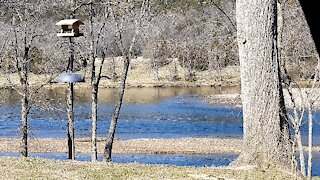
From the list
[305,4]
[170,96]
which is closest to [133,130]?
[170,96]

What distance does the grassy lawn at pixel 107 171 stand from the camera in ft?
22.2

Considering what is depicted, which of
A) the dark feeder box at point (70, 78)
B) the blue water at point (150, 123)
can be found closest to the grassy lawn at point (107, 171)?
the dark feeder box at point (70, 78)

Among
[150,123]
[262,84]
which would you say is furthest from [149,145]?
[262,84]

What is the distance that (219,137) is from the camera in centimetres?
2453

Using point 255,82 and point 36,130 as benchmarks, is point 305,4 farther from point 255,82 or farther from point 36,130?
point 36,130

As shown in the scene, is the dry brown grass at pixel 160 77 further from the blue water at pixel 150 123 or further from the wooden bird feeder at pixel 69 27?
the wooden bird feeder at pixel 69 27

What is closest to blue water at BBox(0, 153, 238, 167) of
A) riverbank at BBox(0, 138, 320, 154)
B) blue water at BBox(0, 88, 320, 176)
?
blue water at BBox(0, 88, 320, 176)

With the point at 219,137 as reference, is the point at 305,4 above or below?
above

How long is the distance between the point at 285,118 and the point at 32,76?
37.2 metres

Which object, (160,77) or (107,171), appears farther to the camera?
(160,77)

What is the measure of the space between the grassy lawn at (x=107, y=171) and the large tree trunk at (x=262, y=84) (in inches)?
11.3

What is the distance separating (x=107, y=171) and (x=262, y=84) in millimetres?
2274

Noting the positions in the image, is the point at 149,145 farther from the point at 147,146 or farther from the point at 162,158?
the point at 162,158

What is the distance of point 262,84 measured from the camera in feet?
25.2
